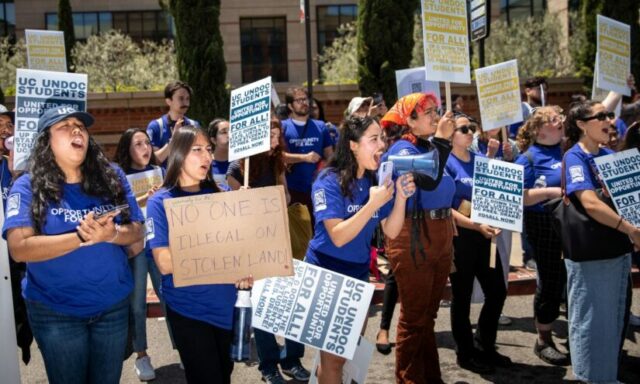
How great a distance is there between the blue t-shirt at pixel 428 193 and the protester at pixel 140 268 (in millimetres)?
2005

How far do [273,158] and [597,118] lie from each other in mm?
2612

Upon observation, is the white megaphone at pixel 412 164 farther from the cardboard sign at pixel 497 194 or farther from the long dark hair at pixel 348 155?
the cardboard sign at pixel 497 194

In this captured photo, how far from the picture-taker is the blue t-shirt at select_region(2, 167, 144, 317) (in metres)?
3.47

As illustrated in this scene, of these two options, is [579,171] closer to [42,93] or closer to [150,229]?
[150,229]

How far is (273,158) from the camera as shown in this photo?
242 inches

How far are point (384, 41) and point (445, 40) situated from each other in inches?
344

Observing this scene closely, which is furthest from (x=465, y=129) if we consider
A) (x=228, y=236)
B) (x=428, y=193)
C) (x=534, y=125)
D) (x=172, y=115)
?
(x=172, y=115)

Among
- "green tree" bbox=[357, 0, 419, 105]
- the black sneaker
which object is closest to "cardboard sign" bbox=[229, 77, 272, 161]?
the black sneaker

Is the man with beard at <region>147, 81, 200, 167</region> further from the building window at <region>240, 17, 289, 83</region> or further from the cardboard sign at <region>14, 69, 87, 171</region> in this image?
the building window at <region>240, 17, 289, 83</region>

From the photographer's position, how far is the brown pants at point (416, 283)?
16.2 ft

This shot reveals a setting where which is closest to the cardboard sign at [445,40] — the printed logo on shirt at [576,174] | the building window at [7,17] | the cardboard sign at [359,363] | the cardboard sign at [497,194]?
the cardboard sign at [497,194]

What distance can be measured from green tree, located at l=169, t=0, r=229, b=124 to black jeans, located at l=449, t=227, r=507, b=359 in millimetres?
10519

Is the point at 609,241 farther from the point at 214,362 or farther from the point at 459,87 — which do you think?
the point at 459,87

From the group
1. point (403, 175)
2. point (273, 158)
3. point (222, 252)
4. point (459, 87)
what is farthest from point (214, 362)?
point (459, 87)
